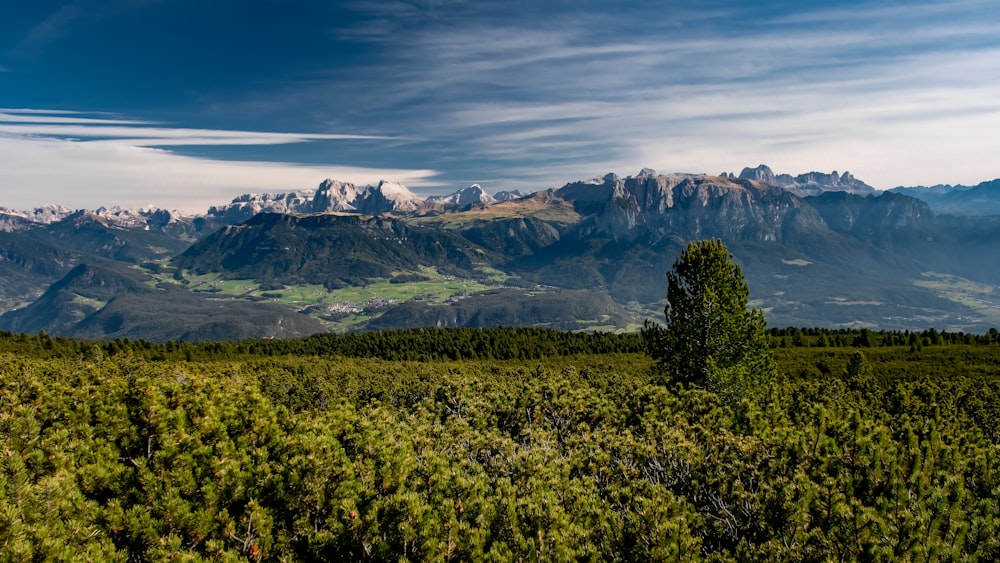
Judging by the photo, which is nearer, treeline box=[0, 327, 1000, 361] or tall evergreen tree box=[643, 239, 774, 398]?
tall evergreen tree box=[643, 239, 774, 398]

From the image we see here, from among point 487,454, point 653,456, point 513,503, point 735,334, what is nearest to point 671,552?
point 513,503

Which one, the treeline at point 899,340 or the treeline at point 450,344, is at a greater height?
the treeline at point 899,340

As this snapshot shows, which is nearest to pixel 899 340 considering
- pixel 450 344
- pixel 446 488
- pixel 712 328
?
pixel 712 328

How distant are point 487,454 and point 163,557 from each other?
15518mm

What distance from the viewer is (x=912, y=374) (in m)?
81.4

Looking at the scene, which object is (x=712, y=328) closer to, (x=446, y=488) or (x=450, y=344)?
(x=446, y=488)

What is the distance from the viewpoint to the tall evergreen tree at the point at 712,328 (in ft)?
151

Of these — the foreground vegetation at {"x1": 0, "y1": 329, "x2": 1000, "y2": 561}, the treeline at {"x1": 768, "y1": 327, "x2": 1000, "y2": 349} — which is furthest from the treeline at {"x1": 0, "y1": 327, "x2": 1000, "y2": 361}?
the foreground vegetation at {"x1": 0, "y1": 329, "x2": 1000, "y2": 561}

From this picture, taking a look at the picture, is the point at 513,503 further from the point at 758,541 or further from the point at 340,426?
the point at 340,426

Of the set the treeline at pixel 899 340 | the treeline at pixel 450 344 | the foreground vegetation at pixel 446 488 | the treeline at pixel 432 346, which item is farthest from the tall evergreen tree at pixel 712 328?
the treeline at pixel 432 346

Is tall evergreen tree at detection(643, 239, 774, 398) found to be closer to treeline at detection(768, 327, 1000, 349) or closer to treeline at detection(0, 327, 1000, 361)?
treeline at detection(768, 327, 1000, 349)

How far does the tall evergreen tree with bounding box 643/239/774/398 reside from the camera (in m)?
46.0

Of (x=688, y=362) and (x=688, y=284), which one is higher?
(x=688, y=284)

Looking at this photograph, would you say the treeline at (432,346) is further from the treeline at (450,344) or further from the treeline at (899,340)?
the treeline at (899,340)
